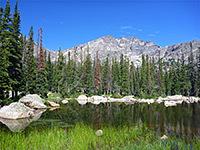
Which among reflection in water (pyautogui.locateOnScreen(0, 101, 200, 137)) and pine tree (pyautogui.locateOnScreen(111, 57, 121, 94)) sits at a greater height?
pine tree (pyautogui.locateOnScreen(111, 57, 121, 94))

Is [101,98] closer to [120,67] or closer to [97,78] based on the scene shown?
[97,78]

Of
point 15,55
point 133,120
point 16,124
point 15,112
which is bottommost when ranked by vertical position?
point 133,120

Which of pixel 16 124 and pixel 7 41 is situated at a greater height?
pixel 7 41

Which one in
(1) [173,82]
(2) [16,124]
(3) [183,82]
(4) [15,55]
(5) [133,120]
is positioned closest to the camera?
(2) [16,124]

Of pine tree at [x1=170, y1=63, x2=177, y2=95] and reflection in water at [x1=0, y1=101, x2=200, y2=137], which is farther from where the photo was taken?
pine tree at [x1=170, y1=63, x2=177, y2=95]

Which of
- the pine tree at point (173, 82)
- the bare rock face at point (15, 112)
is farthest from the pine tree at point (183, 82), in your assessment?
the bare rock face at point (15, 112)

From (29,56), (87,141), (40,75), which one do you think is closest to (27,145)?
(87,141)

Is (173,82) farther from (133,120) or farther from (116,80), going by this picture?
(133,120)

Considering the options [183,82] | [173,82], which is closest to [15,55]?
[173,82]

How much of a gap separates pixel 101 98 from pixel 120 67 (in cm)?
2294

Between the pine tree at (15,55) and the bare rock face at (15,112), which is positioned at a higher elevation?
the pine tree at (15,55)

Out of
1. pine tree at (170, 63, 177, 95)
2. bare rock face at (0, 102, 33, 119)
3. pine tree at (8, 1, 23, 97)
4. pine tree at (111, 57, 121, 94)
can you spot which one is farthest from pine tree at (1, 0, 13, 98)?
pine tree at (170, 63, 177, 95)

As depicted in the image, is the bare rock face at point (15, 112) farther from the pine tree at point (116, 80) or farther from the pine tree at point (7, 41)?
the pine tree at point (116, 80)

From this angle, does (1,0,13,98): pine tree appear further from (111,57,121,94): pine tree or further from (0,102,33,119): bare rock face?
(111,57,121,94): pine tree
